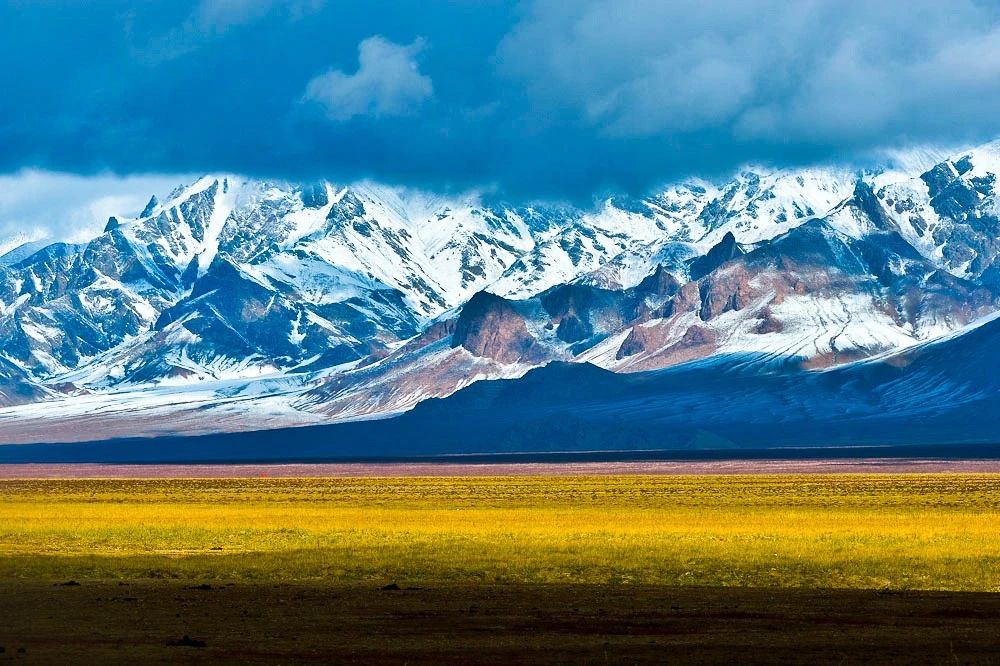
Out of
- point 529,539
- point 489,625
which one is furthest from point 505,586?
point 529,539

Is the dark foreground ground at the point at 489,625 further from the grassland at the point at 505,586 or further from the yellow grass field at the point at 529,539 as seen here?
the yellow grass field at the point at 529,539

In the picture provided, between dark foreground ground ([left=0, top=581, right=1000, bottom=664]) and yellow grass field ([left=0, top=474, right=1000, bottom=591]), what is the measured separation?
4.26 metres

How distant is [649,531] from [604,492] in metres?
64.2

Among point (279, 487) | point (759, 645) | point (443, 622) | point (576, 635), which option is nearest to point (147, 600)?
point (443, 622)

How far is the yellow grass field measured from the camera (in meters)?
55.9

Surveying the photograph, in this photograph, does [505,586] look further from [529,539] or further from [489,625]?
[529,539]

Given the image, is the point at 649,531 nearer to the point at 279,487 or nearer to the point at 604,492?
the point at 604,492

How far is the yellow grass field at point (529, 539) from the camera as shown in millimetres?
55906

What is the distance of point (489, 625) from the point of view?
42125 millimetres

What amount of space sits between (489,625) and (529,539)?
28130 mm

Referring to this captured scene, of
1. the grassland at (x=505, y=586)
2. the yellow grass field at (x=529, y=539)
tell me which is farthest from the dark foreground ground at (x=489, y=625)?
the yellow grass field at (x=529, y=539)

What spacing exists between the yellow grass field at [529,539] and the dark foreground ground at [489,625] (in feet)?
14.0

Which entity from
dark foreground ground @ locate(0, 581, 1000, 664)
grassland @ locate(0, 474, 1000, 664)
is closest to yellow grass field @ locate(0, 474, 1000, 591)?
grassland @ locate(0, 474, 1000, 664)

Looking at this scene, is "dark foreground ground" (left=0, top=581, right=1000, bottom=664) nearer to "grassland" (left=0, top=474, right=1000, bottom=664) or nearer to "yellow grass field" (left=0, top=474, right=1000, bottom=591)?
"grassland" (left=0, top=474, right=1000, bottom=664)
